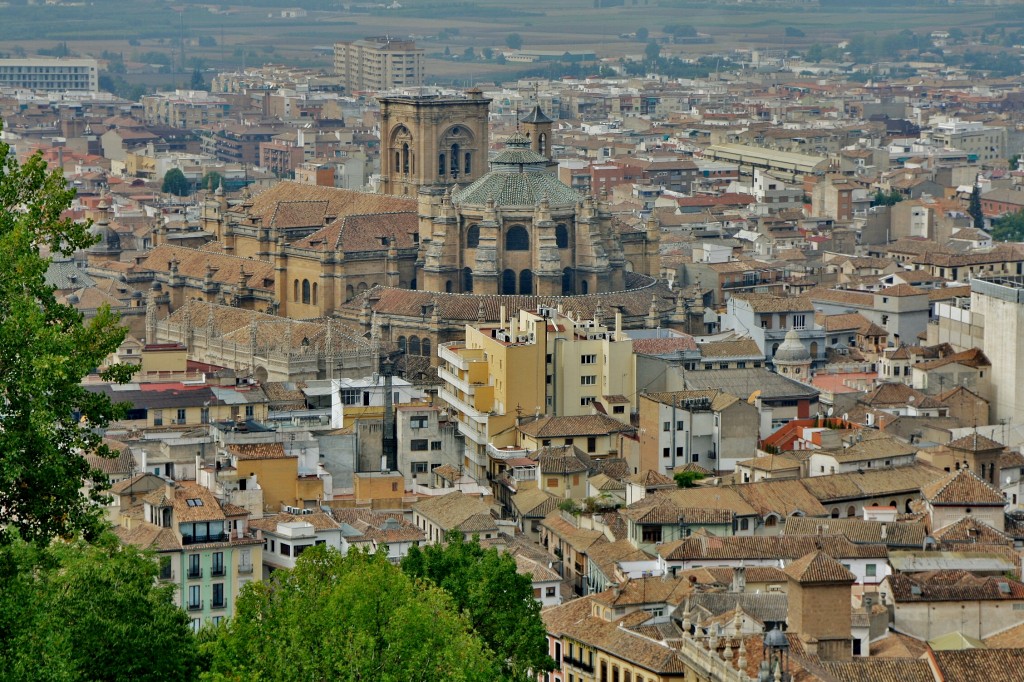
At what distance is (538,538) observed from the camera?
280ft

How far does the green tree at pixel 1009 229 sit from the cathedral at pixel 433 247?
182 feet

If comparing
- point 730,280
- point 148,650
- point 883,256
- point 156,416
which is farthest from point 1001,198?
point 148,650

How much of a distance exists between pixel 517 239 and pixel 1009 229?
71.1 metres

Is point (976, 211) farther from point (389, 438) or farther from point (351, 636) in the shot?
point (351, 636)

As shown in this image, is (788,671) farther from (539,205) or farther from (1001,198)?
(1001,198)

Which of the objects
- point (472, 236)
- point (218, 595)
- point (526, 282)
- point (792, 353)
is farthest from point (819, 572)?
point (472, 236)

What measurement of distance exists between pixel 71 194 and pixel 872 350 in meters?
79.0

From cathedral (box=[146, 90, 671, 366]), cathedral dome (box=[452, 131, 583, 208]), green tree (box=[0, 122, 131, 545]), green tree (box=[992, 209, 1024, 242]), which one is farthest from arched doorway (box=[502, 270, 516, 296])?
green tree (box=[0, 122, 131, 545])

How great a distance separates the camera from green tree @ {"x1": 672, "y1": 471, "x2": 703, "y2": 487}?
280ft

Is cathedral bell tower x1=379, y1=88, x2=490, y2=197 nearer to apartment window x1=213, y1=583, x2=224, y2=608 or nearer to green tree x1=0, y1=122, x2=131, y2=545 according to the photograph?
apartment window x1=213, y1=583, x2=224, y2=608

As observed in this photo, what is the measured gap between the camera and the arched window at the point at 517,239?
11975cm

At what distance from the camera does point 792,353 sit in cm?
11119

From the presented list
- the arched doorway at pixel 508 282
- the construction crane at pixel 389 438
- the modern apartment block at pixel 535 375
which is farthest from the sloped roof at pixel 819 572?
the arched doorway at pixel 508 282

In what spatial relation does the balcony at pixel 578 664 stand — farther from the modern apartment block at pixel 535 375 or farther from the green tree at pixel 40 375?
the modern apartment block at pixel 535 375
